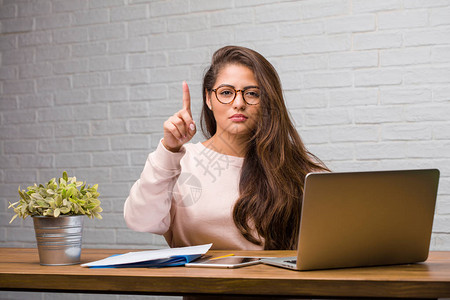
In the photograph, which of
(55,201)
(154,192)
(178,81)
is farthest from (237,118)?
(178,81)

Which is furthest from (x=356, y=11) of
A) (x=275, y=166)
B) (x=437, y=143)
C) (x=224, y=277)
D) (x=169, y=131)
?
(x=224, y=277)

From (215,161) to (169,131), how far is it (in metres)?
0.52

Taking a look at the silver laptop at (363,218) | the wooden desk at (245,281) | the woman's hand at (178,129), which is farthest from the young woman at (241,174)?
the silver laptop at (363,218)

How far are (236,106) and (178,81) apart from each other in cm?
112

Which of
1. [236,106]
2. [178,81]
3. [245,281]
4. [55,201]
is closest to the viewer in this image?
[245,281]

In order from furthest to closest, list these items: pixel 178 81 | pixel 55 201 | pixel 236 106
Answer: pixel 178 81 → pixel 236 106 → pixel 55 201

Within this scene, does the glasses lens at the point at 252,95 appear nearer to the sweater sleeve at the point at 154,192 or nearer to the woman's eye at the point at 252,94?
the woman's eye at the point at 252,94

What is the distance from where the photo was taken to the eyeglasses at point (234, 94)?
178 centimetres

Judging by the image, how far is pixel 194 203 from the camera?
1.76 meters

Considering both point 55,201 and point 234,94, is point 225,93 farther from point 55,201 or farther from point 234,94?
point 55,201

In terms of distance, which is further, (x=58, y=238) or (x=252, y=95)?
(x=252, y=95)

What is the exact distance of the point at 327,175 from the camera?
0.94 metres

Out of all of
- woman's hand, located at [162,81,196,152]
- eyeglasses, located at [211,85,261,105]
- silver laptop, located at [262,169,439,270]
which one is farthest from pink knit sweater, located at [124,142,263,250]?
silver laptop, located at [262,169,439,270]

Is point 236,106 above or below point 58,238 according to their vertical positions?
above
